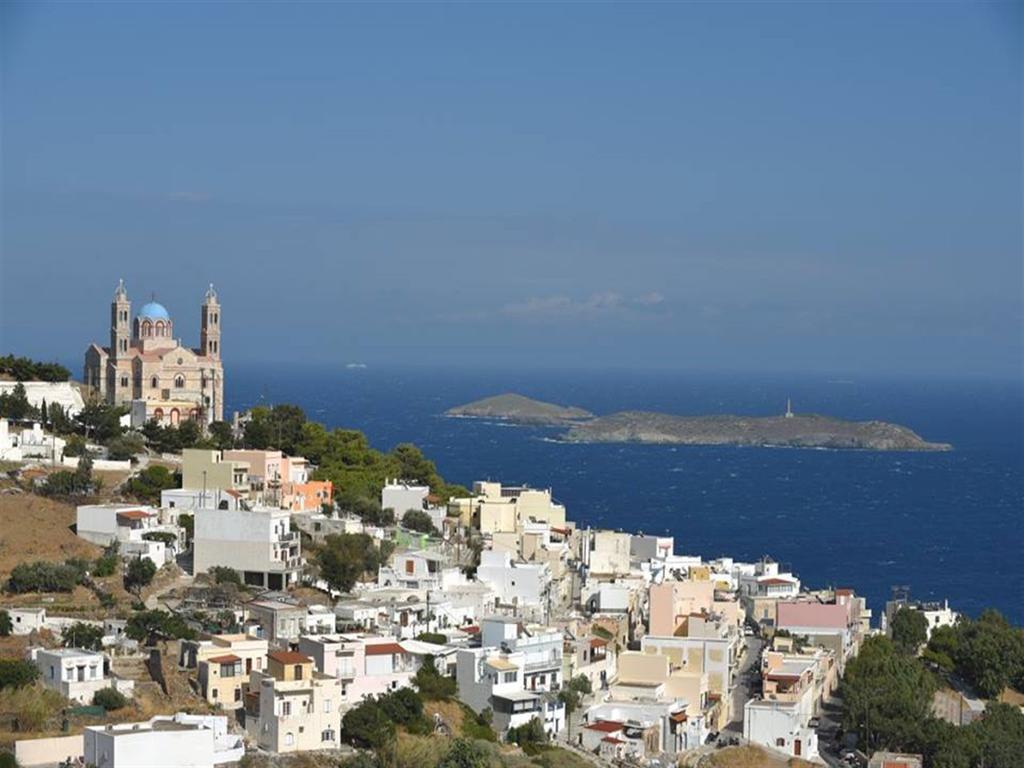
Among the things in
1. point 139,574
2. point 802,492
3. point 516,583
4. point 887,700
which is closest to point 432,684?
point 139,574

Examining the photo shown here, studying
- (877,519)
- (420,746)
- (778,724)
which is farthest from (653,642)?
(877,519)

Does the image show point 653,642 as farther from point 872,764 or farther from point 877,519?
point 877,519

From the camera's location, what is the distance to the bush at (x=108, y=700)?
22422mm

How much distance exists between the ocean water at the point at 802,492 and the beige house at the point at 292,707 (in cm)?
2397

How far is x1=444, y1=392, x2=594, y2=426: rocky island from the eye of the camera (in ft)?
445

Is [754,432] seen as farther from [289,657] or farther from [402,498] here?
[289,657]

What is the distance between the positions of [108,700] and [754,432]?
334 feet

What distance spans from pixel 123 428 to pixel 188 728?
18879mm

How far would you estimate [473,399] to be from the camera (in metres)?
172

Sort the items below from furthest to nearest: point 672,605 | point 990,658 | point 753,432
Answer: point 753,432 → point 990,658 → point 672,605

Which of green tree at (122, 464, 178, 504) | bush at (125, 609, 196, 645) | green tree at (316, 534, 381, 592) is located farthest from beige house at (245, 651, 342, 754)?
green tree at (122, 464, 178, 504)

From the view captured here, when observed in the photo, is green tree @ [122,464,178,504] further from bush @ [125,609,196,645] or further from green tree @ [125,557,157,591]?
bush @ [125,609,196,645]

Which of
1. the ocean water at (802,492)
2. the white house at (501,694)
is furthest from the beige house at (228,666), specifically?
the ocean water at (802,492)

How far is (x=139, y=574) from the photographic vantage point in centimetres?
2802
